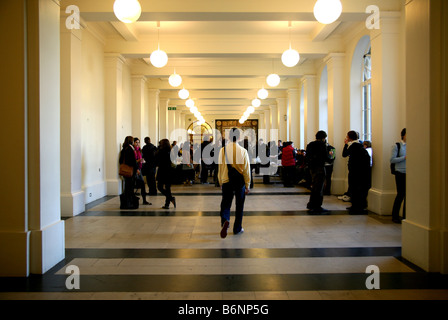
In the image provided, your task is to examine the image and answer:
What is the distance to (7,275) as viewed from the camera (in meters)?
3.65

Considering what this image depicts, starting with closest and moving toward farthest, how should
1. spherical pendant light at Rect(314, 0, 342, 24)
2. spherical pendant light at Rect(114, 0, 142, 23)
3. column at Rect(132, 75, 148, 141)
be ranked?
1. spherical pendant light at Rect(114, 0, 142, 23)
2. spherical pendant light at Rect(314, 0, 342, 24)
3. column at Rect(132, 75, 148, 141)

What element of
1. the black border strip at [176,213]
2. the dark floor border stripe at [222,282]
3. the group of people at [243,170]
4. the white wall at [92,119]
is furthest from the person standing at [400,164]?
the white wall at [92,119]

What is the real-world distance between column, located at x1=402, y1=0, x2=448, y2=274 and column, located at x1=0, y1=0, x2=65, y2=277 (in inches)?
158

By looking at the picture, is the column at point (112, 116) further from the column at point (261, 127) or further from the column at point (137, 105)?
the column at point (261, 127)

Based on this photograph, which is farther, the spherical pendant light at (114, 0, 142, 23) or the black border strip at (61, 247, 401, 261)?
the spherical pendant light at (114, 0, 142, 23)

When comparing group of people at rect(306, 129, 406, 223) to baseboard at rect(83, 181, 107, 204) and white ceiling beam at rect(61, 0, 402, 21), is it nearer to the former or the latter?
white ceiling beam at rect(61, 0, 402, 21)

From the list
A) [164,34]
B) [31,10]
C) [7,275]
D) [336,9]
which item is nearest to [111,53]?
[164,34]

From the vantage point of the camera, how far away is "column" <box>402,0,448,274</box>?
3.70 meters

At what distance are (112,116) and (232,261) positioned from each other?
21.6 ft

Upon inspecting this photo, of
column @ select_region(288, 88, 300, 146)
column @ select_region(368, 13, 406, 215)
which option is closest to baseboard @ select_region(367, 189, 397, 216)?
column @ select_region(368, 13, 406, 215)

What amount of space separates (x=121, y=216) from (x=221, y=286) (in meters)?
3.94

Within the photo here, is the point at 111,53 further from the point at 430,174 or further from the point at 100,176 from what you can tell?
the point at 430,174

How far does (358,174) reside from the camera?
274 inches

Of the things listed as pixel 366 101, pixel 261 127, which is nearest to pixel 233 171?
pixel 366 101
